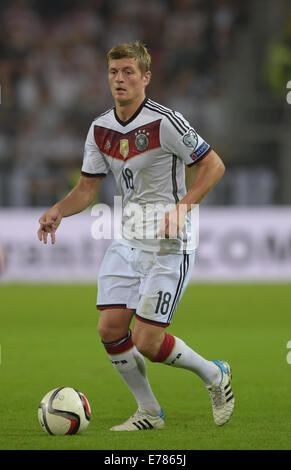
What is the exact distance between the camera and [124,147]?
5473 millimetres

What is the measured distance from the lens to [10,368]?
817 centimetres

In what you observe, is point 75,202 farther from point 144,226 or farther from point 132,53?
point 132,53

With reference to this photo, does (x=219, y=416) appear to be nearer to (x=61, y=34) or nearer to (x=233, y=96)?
(x=233, y=96)

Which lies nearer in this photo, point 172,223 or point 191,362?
point 172,223

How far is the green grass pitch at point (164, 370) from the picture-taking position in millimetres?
5219

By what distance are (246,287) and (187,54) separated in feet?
29.7

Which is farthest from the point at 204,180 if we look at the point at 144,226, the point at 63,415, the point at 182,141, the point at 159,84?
the point at 159,84

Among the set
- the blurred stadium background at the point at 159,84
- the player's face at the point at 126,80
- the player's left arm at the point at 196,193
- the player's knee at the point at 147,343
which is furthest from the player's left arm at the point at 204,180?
the blurred stadium background at the point at 159,84

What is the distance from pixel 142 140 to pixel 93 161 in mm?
441

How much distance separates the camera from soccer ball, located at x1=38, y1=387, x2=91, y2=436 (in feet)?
17.4

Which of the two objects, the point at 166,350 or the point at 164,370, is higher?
the point at 166,350

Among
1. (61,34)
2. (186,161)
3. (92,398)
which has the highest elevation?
(61,34)

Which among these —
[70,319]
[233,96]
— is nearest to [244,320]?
[70,319]
